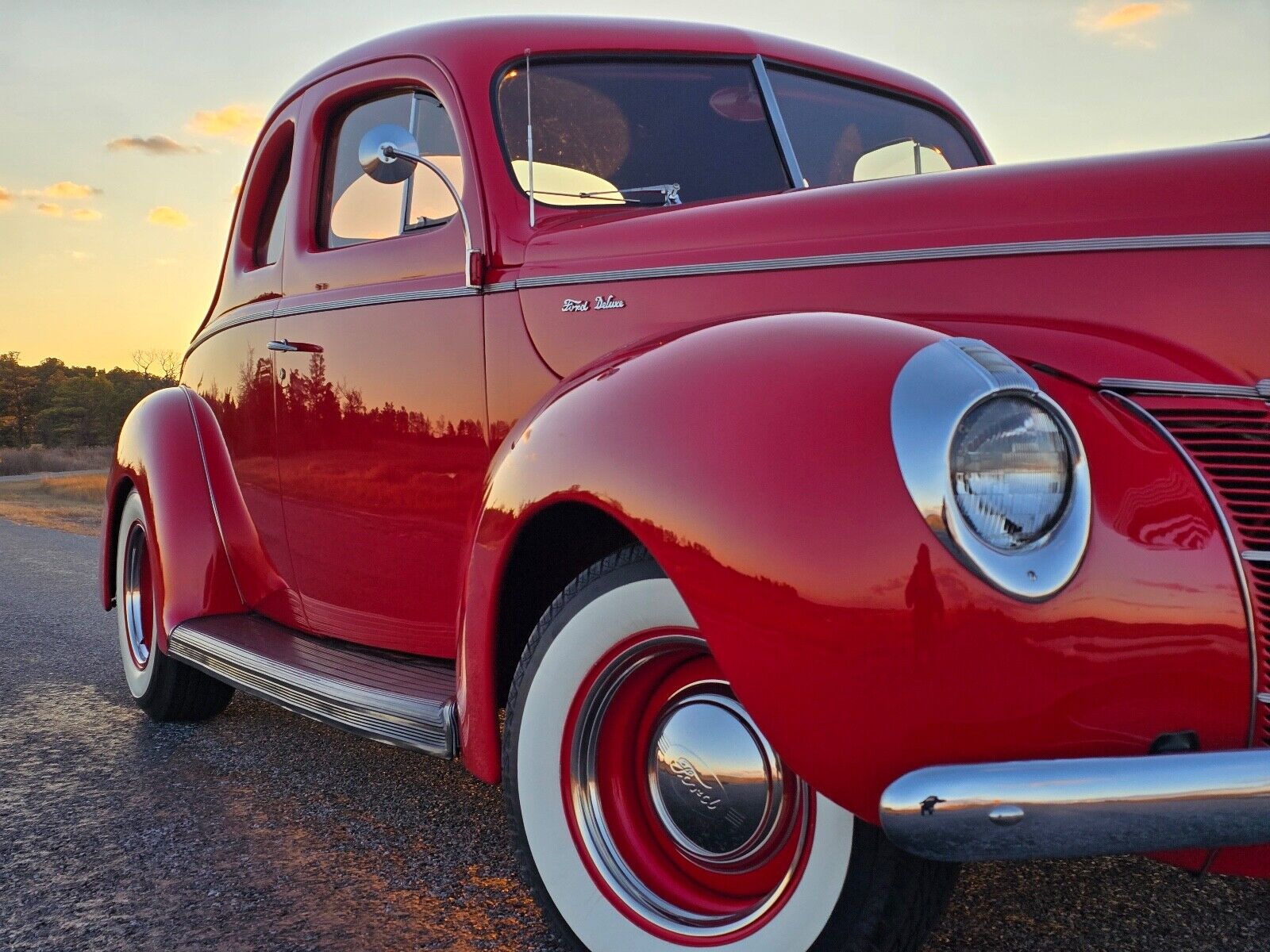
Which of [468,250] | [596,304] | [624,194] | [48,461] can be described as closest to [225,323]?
[468,250]

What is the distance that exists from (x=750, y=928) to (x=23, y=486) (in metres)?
27.4

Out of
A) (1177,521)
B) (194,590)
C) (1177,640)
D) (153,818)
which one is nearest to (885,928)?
(1177,640)

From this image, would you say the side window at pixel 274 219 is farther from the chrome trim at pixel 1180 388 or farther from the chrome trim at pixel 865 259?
the chrome trim at pixel 1180 388

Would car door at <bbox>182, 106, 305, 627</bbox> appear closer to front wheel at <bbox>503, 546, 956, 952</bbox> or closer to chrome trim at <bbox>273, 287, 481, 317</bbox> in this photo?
chrome trim at <bbox>273, 287, 481, 317</bbox>

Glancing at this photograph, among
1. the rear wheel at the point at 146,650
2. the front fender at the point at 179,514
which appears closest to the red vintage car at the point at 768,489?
the front fender at the point at 179,514

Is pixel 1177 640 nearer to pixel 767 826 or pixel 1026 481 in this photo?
pixel 1026 481

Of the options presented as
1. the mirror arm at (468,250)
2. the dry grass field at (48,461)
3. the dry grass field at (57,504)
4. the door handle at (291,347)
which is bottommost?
the dry grass field at (48,461)

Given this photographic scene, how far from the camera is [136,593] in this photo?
4078 mm

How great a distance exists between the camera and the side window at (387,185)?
2822mm

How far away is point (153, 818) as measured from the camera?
2.83m

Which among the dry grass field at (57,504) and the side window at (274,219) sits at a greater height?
the side window at (274,219)

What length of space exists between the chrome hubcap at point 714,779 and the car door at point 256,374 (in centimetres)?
167

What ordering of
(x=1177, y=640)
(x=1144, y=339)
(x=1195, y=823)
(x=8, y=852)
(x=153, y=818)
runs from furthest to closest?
(x=153, y=818), (x=8, y=852), (x=1144, y=339), (x=1177, y=640), (x=1195, y=823)

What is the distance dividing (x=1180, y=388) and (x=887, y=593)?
1.90 feet
